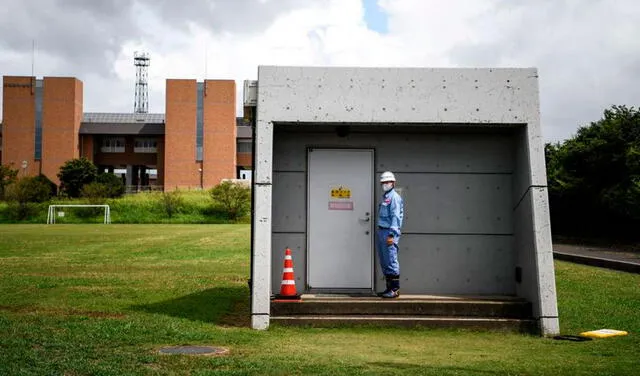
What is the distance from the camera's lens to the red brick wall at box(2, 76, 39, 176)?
8831 cm

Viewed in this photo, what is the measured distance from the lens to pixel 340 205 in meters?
12.1

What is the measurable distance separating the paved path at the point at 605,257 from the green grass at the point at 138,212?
1661 inches

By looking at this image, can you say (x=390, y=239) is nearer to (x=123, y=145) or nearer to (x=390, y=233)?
(x=390, y=233)

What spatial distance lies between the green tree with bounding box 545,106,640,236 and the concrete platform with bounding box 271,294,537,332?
2096cm

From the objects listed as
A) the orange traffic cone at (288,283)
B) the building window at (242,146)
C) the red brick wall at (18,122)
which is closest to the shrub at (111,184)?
the red brick wall at (18,122)

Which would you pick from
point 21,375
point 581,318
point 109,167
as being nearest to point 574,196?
point 581,318

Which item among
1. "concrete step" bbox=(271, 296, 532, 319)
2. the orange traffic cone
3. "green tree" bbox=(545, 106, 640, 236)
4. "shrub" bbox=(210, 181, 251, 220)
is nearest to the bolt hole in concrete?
"concrete step" bbox=(271, 296, 532, 319)

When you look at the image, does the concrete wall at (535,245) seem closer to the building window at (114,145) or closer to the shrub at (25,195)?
the shrub at (25,195)

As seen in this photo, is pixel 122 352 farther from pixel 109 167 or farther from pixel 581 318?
pixel 109 167

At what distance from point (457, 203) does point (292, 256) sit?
280 centimetres

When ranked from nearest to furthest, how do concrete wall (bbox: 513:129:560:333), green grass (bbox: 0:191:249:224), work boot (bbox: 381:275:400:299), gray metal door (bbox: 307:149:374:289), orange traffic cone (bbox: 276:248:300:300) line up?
concrete wall (bbox: 513:129:560:333) < orange traffic cone (bbox: 276:248:300:300) < work boot (bbox: 381:275:400:299) < gray metal door (bbox: 307:149:374:289) < green grass (bbox: 0:191:249:224)

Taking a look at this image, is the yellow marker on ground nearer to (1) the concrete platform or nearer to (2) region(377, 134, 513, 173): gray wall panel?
(1) the concrete platform

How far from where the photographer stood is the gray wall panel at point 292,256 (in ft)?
39.6

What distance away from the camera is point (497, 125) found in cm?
1130
